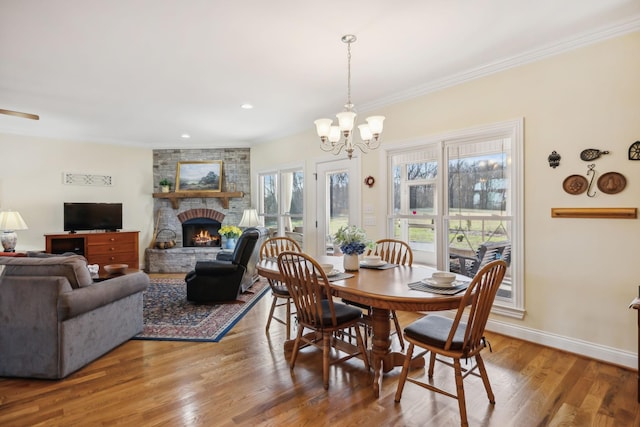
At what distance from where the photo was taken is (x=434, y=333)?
2.13 meters

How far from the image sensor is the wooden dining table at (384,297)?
6.63ft

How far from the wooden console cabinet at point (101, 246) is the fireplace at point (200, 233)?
1017 mm

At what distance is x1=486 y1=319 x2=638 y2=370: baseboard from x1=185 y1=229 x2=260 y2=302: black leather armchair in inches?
118

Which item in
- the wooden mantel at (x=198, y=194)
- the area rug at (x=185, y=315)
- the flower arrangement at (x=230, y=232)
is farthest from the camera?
the wooden mantel at (x=198, y=194)

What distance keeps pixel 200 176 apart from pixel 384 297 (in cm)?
587


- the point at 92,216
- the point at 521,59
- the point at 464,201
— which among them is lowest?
the point at 92,216

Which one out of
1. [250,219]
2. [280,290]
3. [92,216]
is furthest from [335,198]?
[92,216]

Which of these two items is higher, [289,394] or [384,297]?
[384,297]

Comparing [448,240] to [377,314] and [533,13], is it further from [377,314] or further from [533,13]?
[533,13]

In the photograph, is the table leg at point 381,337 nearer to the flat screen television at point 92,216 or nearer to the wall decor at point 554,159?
the wall decor at point 554,159

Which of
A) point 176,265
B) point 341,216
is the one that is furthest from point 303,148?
point 176,265

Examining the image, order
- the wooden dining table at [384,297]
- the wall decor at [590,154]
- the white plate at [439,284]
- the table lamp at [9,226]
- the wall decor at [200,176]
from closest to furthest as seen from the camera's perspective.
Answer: the wooden dining table at [384,297], the white plate at [439,284], the wall decor at [590,154], the table lamp at [9,226], the wall decor at [200,176]

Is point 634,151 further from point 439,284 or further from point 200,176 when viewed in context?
point 200,176

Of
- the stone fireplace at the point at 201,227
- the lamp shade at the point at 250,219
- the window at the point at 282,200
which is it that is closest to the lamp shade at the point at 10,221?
the stone fireplace at the point at 201,227
